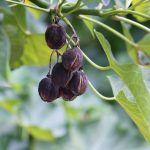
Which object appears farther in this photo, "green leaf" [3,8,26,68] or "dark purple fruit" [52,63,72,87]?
"green leaf" [3,8,26,68]

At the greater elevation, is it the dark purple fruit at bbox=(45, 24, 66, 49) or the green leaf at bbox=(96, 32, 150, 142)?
the dark purple fruit at bbox=(45, 24, 66, 49)

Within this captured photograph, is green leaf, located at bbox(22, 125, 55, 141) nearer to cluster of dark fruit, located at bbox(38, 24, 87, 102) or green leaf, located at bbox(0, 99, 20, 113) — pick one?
green leaf, located at bbox(0, 99, 20, 113)

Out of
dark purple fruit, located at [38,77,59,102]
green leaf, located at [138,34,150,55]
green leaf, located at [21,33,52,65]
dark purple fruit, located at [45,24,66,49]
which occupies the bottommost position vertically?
green leaf, located at [21,33,52,65]

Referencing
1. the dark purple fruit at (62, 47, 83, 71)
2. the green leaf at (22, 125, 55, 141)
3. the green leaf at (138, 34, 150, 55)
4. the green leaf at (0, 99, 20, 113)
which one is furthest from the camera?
the green leaf at (22, 125, 55, 141)

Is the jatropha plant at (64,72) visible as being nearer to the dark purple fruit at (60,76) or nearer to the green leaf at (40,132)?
the dark purple fruit at (60,76)

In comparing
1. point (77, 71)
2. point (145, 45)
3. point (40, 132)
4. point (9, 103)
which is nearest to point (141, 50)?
point (145, 45)

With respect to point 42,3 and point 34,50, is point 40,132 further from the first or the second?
point 42,3

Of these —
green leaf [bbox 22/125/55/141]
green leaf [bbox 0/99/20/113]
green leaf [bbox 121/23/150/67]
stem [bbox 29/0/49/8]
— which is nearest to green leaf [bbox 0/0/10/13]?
stem [bbox 29/0/49/8]

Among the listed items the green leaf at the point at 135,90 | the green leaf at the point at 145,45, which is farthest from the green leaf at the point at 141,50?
the green leaf at the point at 135,90
